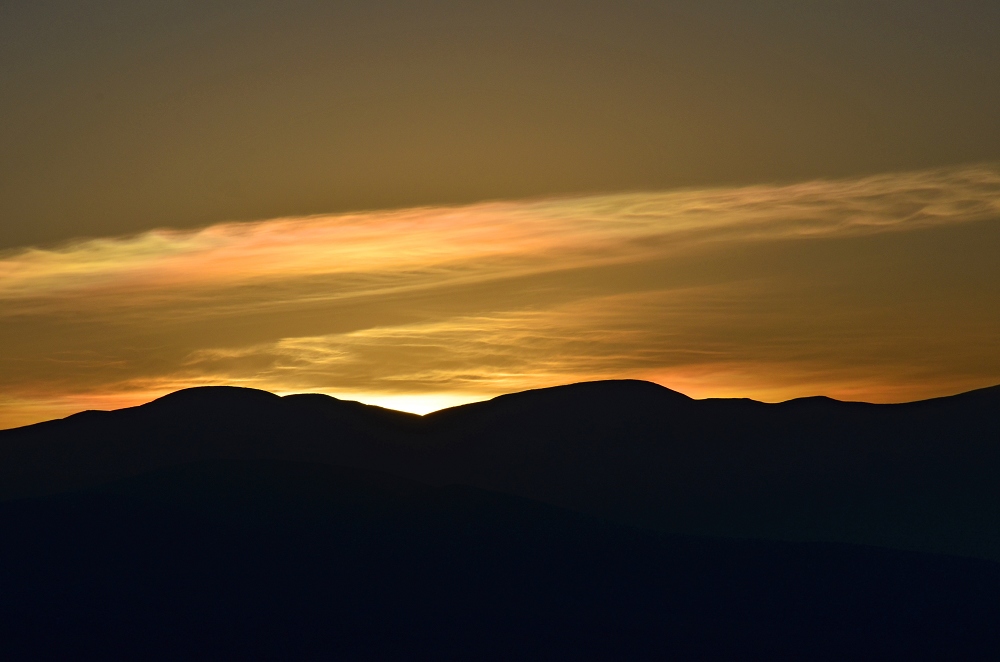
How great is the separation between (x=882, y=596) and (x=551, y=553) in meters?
45.2

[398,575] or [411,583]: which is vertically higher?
[398,575]

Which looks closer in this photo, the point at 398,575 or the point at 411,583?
the point at 411,583

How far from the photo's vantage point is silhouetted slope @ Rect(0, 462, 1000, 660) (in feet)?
450

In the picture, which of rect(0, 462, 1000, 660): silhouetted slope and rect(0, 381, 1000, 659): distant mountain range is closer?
rect(0, 462, 1000, 660): silhouetted slope

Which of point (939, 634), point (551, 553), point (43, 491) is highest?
point (43, 491)

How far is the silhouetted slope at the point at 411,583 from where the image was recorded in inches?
5399

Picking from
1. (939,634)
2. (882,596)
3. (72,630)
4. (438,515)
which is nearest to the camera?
(72,630)

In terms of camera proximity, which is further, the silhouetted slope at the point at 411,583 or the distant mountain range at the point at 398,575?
the distant mountain range at the point at 398,575

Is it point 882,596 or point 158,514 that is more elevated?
point 158,514

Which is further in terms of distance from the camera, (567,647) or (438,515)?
(438,515)

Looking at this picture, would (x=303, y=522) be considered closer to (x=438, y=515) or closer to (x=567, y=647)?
(x=438, y=515)

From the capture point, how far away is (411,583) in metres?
157

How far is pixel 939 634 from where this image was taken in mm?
149125

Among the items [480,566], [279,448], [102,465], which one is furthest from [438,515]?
[102,465]
